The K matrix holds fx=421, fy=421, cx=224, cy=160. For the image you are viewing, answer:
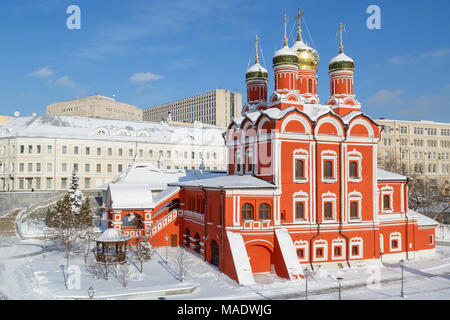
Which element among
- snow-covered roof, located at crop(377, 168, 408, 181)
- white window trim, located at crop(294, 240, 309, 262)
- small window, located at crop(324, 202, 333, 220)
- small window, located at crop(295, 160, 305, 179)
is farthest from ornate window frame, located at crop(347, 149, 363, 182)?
white window trim, located at crop(294, 240, 309, 262)

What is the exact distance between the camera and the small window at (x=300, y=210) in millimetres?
28000

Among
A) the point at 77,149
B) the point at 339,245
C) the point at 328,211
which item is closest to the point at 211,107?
the point at 77,149

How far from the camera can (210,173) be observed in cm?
4469

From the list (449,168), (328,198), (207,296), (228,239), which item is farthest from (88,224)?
(449,168)

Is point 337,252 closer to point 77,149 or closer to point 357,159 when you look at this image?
point 357,159

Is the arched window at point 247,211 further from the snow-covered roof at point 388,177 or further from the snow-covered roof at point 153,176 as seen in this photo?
the snow-covered roof at point 153,176

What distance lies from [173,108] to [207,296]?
146403 mm

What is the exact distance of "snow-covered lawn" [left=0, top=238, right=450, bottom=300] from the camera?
69.8 ft

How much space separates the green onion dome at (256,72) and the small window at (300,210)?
1231 cm

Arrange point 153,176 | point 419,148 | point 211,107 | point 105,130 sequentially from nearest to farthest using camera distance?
point 153,176 → point 105,130 → point 419,148 → point 211,107

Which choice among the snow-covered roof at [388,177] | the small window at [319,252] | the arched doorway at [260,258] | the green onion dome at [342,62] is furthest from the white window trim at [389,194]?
the arched doorway at [260,258]

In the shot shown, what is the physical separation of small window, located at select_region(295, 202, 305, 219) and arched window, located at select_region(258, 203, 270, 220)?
221cm

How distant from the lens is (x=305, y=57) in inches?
1350

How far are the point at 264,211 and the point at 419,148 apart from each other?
62955mm
